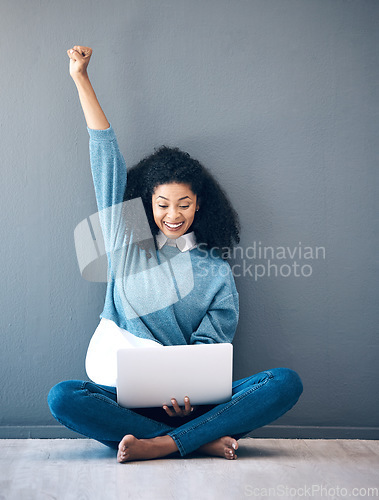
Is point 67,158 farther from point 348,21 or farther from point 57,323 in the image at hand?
point 348,21

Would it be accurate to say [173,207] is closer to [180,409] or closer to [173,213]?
[173,213]

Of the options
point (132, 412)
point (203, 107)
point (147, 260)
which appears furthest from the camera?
point (203, 107)

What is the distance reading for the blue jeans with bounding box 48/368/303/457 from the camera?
1.47 meters

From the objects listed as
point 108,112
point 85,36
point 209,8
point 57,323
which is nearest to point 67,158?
point 108,112

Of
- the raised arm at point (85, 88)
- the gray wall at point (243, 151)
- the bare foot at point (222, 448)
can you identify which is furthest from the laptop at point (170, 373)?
the raised arm at point (85, 88)

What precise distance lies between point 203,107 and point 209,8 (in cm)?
35

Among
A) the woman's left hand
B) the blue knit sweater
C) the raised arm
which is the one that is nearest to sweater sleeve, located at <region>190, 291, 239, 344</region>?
the blue knit sweater

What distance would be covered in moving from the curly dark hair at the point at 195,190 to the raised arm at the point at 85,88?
8.1 inches

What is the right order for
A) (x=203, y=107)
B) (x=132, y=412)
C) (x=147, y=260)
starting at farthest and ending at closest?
(x=203, y=107), (x=147, y=260), (x=132, y=412)

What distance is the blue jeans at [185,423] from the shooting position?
1467 mm

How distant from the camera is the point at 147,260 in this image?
176 cm

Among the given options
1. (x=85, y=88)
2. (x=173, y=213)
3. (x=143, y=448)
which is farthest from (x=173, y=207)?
(x=143, y=448)

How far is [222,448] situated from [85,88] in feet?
3.83

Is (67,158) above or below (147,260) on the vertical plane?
above
